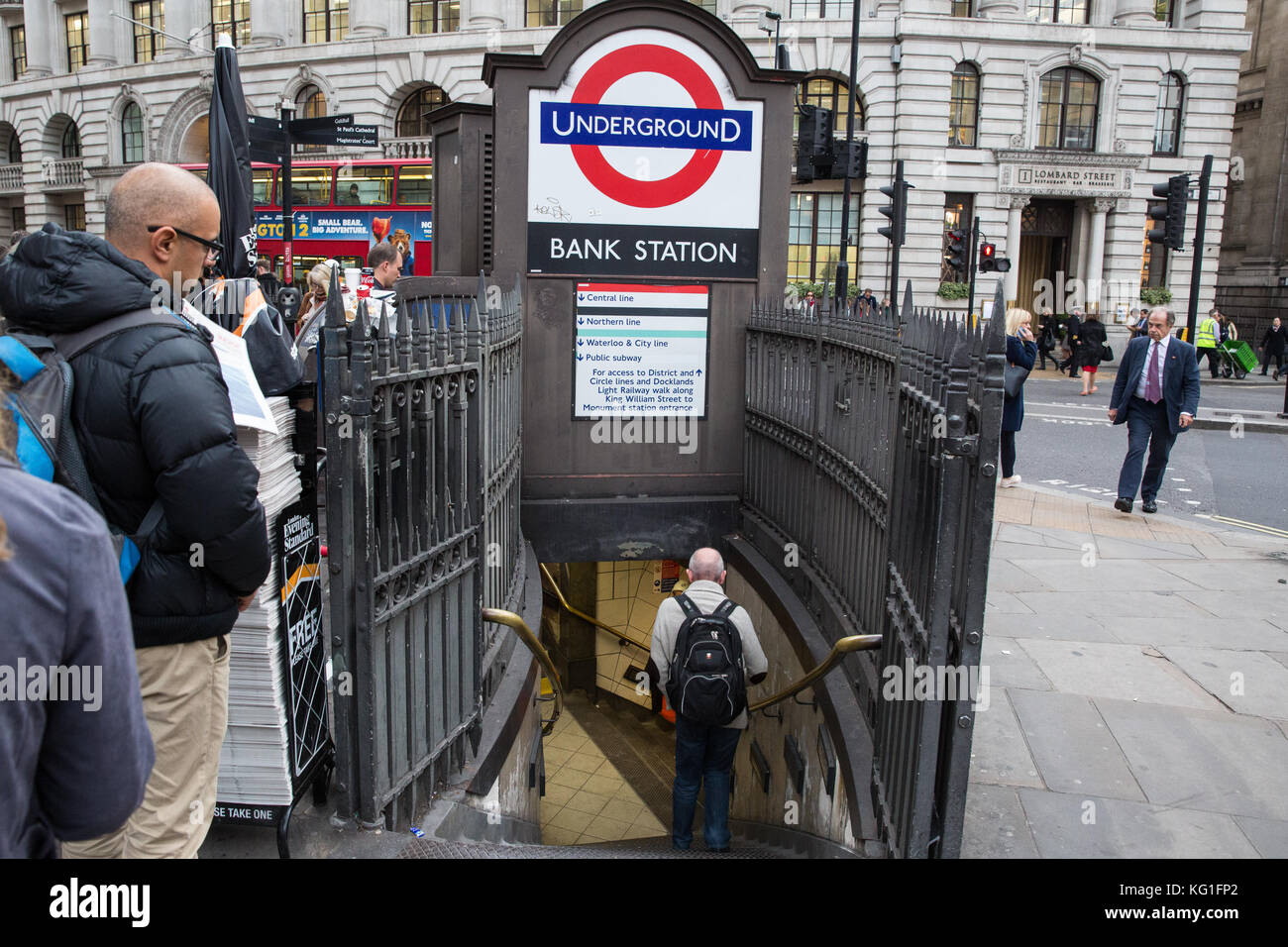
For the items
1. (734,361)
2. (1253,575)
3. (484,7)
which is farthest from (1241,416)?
(484,7)

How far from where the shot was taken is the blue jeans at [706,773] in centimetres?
561

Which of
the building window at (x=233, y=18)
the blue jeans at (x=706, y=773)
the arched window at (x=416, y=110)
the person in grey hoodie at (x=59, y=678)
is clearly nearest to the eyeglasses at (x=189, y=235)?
the person in grey hoodie at (x=59, y=678)

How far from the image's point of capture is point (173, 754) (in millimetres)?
2611

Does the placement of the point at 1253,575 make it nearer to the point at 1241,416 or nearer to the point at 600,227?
the point at 600,227

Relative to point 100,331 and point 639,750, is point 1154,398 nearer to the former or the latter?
point 639,750

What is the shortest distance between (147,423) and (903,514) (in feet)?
8.89

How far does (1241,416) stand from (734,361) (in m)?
13.7

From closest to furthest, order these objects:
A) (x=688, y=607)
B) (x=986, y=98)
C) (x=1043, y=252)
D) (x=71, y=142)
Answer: (x=688, y=607) → (x=986, y=98) → (x=1043, y=252) → (x=71, y=142)

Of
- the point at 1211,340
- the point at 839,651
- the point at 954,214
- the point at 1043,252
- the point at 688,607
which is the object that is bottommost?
the point at 688,607

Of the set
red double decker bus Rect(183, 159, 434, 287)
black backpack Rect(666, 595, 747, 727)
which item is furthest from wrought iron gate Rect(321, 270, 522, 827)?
red double decker bus Rect(183, 159, 434, 287)

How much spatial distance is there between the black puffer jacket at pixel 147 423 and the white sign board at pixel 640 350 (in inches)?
189

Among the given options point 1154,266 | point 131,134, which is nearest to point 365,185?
point 131,134

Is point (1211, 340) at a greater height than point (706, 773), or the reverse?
point (1211, 340)
